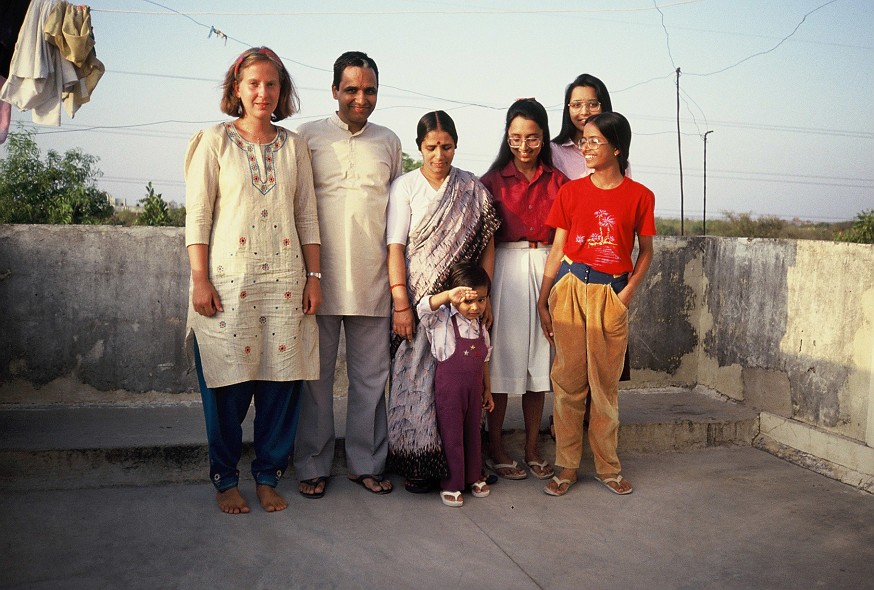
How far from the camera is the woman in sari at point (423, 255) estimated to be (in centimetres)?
361

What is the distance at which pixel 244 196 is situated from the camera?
3289 mm

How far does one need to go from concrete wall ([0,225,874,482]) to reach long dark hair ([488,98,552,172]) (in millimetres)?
1641

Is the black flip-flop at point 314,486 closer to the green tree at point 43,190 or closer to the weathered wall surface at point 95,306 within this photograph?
the weathered wall surface at point 95,306

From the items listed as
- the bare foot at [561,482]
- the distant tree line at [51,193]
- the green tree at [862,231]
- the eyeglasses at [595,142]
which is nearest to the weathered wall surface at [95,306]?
the bare foot at [561,482]

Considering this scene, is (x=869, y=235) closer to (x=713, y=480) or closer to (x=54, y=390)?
(x=713, y=480)

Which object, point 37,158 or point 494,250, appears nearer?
point 494,250

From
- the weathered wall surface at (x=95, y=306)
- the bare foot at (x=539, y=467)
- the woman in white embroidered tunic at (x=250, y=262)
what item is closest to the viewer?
the woman in white embroidered tunic at (x=250, y=262)

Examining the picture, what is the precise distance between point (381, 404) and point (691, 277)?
8.34ft

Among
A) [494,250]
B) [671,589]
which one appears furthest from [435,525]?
[494,250]

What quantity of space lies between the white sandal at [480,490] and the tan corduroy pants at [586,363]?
0.38m

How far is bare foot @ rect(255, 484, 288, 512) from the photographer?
3.44 m

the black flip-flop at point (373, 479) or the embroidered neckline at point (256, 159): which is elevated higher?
the embroidered neckline at point (256, 159)

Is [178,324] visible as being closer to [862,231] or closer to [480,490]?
[480,490]

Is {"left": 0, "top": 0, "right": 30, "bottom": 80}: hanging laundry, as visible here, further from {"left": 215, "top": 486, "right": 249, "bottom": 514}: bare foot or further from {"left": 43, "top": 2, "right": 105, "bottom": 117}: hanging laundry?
{"left": 215, "top": 486, "right": 249, "bottom": 514}: bare foot
